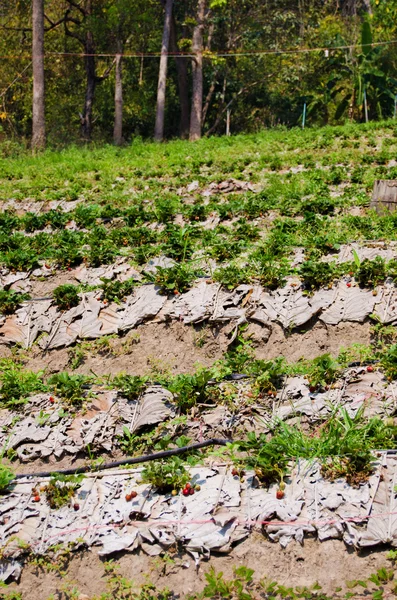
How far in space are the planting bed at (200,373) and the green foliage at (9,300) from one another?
0.08 ft

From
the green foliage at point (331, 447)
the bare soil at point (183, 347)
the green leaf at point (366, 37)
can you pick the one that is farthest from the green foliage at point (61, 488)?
the green leaf at point (366, 37)

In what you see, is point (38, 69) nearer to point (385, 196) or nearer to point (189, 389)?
point (385, 196)

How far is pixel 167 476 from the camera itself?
185 inches

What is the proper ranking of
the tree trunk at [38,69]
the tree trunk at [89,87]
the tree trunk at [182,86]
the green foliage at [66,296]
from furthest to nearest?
the tree trunk at [182,86] < the tree trunk at [89,87] < the tree trunk at [38,69] < the green foliage at [66,296]

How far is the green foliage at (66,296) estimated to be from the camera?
7.71 metres

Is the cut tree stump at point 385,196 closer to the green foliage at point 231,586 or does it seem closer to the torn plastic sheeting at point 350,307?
the torn plastic sheeting at point 350,307

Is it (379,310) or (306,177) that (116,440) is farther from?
(306,177)

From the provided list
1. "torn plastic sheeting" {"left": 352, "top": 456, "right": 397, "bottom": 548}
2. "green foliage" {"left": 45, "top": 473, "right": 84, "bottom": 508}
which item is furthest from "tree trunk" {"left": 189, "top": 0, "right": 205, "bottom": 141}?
"torn plastic sheeting" {"left": 352, "top": 456, "right": 397, "bottom": 548}

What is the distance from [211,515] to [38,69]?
17.2m

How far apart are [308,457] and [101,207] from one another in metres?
7.12

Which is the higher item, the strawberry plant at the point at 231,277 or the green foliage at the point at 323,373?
the strawberry plant at the point at 231,277

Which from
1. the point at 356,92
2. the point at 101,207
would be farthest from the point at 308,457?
the point at 356,92

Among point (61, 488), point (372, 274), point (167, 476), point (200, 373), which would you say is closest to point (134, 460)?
point (167, 476)

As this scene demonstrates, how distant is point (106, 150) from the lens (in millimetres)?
17031
